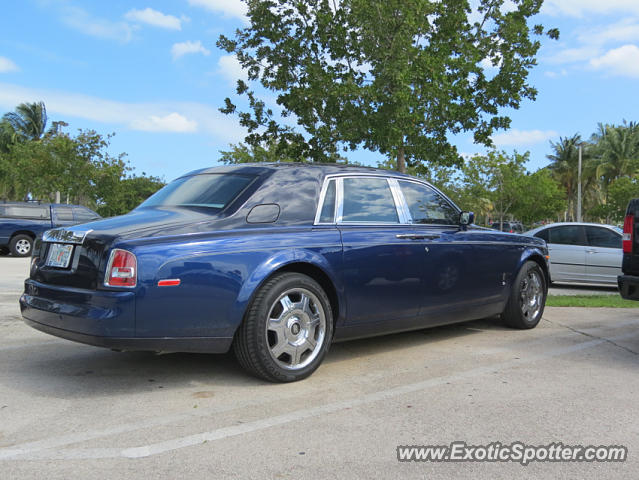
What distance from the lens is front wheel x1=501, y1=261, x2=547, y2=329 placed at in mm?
6673

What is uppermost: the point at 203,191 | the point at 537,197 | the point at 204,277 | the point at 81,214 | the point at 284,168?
the point at 537,197

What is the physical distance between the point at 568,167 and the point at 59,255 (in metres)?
71.6

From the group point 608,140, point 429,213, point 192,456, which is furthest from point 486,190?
point 192,456

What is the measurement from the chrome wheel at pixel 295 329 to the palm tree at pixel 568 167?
222 feet

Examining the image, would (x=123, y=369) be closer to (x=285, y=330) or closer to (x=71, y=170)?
(x=285, y=330)

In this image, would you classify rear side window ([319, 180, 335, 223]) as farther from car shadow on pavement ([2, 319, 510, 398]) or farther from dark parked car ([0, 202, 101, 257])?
dark parked car ([0, 202, 101, 257])

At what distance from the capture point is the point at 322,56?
504 inches

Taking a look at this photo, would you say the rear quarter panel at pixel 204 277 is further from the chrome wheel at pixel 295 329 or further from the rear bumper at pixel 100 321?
the chrome wheel at pixel 295 329

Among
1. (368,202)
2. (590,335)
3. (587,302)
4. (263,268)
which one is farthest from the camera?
(587,302)

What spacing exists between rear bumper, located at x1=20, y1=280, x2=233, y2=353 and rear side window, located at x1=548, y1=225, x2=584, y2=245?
10749mm

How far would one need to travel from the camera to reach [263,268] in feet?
13.8

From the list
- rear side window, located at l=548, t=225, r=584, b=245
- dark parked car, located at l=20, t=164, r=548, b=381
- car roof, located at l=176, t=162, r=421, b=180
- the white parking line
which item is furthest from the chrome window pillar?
rear side window, located at l=548, t=225, r=584, b=245


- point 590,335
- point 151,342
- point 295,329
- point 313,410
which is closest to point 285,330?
point 295,329

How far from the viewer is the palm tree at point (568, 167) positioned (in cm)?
6769
